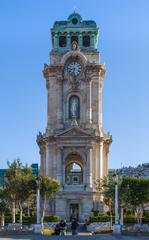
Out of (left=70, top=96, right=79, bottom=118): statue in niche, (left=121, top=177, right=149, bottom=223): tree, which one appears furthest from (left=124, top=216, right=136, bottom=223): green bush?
(left=70, top=96, right=79, bottom=118): statue in niche

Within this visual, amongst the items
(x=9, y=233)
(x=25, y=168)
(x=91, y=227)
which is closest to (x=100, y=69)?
(x=25, y=168)

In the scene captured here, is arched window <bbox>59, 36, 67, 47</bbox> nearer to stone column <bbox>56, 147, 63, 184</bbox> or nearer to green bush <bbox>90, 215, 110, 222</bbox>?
stone column <bbox>56, 147, 63, 184</bbox>

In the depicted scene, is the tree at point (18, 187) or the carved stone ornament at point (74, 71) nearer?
the tree at point (18, 187)

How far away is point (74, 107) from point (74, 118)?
208 centimetres

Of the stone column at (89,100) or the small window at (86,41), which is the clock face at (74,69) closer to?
the stone column at (89,100)

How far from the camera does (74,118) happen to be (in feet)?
353

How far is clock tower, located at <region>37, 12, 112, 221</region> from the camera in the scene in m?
103

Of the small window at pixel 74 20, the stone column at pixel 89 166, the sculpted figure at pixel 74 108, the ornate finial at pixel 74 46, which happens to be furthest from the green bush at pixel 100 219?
the small window at pixel 74 20

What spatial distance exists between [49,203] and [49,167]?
19.7 ft

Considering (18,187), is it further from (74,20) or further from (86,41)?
(74,20)

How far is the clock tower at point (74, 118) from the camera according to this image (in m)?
103

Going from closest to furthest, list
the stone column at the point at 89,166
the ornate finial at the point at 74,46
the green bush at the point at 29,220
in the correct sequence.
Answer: the green bush at the point at 29,220
the stone column at the point at 89,166
the ornate finial at the point at 74,46

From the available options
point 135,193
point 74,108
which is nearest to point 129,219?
point 135,193

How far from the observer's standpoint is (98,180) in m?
102
